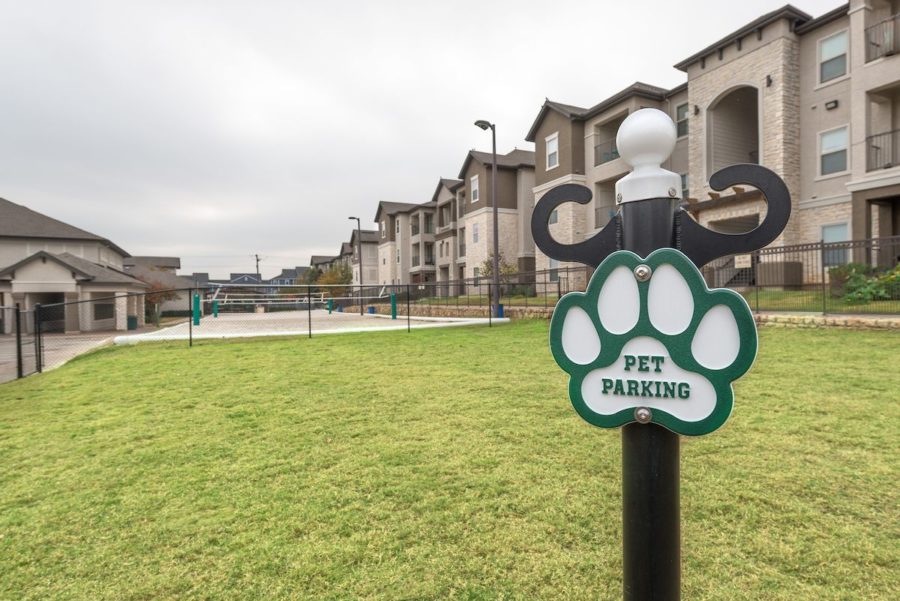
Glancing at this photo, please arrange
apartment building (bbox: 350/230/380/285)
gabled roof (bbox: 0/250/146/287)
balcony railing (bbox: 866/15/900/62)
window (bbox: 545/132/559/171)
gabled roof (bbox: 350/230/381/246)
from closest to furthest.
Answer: balcony railing (bbox: 866/15/900/62), gabled roof (bbox: 0/250/146/287), window (bbox: 545/132/559/171), apartment building (bbox: 350/230/380/285), gabled roof (bbox: 350/230/381/246)

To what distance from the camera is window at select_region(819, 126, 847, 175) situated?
54.0 ft

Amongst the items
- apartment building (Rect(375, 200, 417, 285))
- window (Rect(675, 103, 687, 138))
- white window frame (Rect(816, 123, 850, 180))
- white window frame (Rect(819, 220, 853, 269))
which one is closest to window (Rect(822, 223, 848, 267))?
white window frame (Rect(819, 220, 853, 269))

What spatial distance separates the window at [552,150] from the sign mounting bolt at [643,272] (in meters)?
27.6

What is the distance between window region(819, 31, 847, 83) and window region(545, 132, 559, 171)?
40.7ft

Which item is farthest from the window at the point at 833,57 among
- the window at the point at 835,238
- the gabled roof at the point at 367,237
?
the gabled roof at the point at 367,237

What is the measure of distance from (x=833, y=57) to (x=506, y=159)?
20.9 metres

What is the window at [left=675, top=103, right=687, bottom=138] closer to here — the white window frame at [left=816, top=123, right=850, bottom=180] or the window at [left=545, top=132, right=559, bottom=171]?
the white window frame at [left=816, top=123, right=850, bottom=180]

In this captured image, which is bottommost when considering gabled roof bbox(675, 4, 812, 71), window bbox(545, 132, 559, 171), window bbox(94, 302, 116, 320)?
window bbox(94, 302, 116, 320)

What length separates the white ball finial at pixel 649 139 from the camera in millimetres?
1236

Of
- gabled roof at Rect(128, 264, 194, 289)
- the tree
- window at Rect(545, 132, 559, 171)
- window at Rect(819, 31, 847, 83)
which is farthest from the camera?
gabled roof at Rect(128, 264, 194, 289)

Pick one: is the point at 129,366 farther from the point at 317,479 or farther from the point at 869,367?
the point at 869,367

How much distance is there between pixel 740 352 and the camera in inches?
44.6

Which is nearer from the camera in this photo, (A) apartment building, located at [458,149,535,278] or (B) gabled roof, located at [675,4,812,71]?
(B) gabled roof, located at [675,4,812,71]

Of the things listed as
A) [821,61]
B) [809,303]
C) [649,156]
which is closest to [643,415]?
[649,156]
